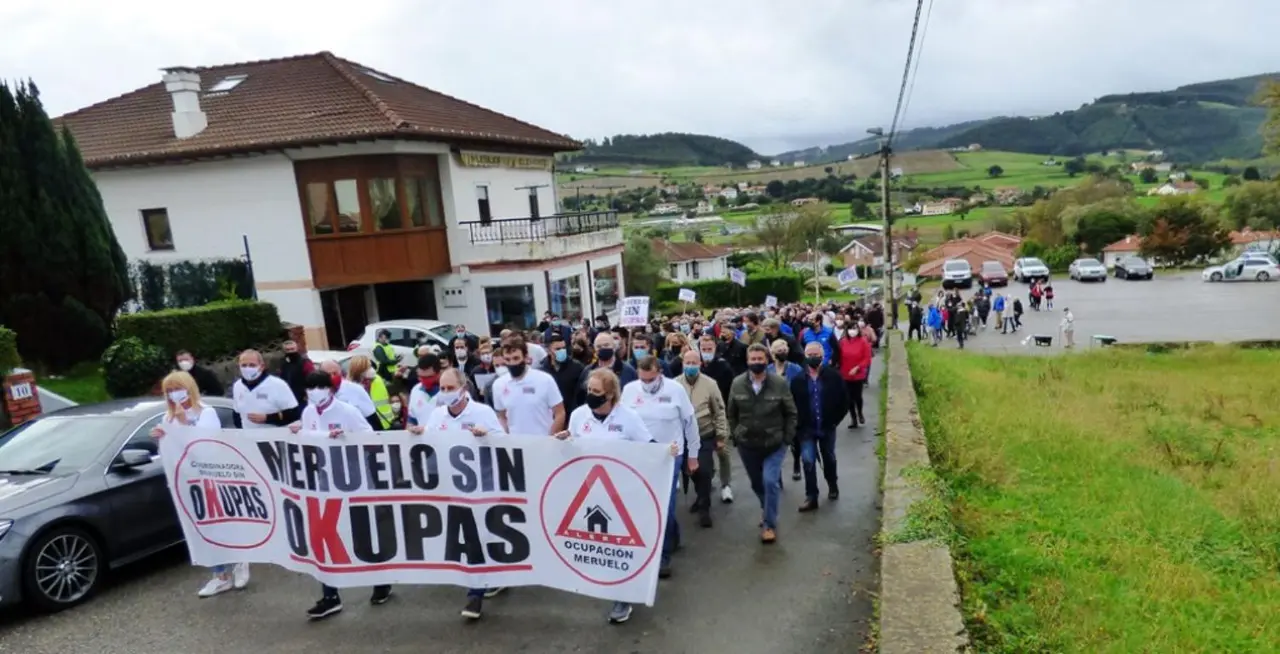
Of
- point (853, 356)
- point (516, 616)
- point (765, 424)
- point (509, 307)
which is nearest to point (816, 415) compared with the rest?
point (765, 424)

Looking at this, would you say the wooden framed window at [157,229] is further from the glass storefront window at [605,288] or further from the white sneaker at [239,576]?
the white sneaker at [239,576]

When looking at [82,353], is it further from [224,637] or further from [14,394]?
[224,637]

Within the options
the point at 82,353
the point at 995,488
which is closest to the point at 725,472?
the point at 995,488

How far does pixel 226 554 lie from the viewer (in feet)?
21.2

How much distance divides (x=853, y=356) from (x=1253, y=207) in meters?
84.7

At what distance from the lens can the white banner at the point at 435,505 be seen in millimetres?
5465

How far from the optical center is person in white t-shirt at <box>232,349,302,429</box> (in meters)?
7.55

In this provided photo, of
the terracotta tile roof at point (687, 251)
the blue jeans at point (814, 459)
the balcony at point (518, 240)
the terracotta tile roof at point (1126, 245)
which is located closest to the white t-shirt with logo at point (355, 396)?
Answer: the blue jeans at point (814, 459)

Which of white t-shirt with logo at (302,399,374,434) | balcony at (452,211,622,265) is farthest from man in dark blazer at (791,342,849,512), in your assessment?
balcony at (452,211,622,265)

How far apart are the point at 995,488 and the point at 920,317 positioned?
75.8ft

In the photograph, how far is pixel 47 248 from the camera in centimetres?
1484

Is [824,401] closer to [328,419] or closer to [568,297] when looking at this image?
[328,419]

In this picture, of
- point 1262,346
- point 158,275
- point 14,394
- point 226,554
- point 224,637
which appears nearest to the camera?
point 224,637

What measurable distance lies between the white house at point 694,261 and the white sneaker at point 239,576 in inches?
2601
